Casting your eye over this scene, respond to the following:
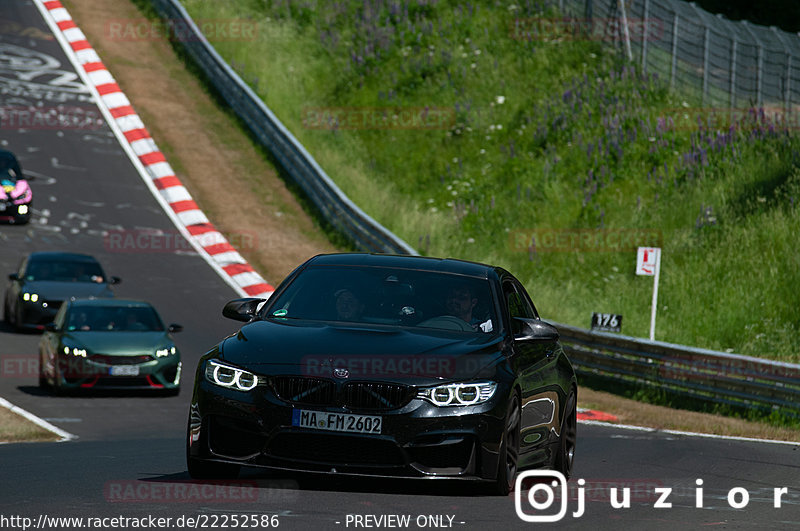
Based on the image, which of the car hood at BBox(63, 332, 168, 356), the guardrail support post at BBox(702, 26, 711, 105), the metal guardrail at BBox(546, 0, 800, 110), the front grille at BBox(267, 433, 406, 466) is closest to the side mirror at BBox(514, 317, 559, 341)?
the front grille at BBox(267, 433, 406, 466)

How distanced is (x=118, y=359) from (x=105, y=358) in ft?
0.56

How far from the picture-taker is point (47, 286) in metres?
23.3

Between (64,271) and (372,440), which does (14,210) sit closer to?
(64,271)

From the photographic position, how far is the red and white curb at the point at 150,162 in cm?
2900

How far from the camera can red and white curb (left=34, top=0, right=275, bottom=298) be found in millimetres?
29000

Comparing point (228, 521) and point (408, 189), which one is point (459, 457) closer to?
point (228, 521)

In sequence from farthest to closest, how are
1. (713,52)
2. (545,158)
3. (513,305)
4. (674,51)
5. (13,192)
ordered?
(674,51) < (545,158) < (713,52) < (13,192) < (513,305)

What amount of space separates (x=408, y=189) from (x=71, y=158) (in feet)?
28.5

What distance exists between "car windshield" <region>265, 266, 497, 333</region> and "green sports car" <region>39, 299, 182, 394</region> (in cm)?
974

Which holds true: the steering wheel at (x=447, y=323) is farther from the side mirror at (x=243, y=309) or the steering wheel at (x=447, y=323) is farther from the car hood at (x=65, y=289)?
the car hood at (x=65, y=289)

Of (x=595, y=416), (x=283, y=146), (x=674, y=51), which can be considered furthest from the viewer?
(x=674, y=51)

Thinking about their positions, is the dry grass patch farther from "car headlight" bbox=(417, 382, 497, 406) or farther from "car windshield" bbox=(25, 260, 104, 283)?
"car windshield" bbox=(25, 260, 104, 283)

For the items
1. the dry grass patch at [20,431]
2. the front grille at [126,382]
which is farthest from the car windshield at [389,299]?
the front grille at [126,382]

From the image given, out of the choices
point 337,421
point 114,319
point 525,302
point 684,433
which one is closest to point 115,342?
point 114,319
